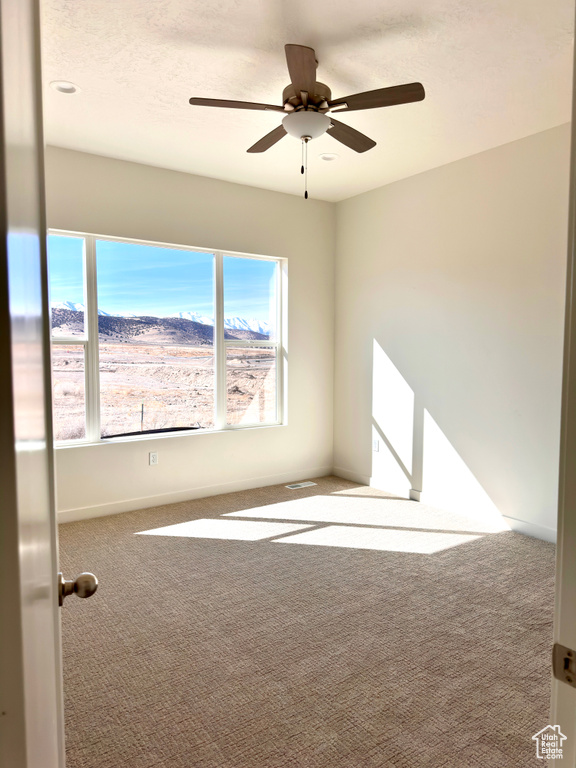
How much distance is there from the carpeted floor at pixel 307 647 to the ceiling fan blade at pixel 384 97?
2658 mm

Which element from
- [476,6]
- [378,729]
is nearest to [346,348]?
[476,6]

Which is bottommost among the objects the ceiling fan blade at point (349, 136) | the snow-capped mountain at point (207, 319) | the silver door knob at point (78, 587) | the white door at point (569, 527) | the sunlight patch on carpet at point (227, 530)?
the sunlight patch on carpet at point (227, 530)

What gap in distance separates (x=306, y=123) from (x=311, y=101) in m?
0.11

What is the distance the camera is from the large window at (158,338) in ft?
13.6

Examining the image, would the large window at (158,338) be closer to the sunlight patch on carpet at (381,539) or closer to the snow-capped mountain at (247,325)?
the snow-capped mountain at (247,325)

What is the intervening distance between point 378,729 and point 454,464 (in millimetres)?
2819

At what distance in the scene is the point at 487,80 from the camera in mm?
2898

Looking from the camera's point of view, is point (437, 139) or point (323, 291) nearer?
point (437, 139)

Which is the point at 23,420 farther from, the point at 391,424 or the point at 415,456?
the point at 391,424

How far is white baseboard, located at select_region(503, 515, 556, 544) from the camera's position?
3646 millimetres

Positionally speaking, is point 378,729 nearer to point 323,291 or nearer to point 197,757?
point 197,757

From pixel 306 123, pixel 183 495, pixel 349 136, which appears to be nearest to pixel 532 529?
pixel 183 495

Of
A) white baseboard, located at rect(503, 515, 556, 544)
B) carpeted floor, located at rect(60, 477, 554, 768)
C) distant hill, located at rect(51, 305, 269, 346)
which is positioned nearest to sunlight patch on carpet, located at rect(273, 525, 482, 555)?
carpeted floor, located at rect(60, 477, 554, 768)

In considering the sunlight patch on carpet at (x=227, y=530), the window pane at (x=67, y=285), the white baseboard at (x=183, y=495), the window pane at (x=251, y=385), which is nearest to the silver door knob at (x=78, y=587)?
the sunlight patch on carpet at (x=227, y=530)
